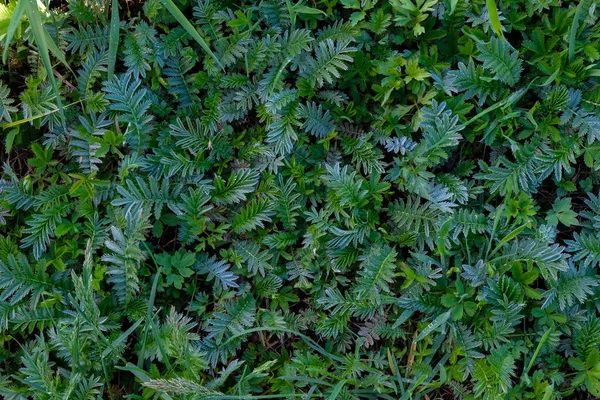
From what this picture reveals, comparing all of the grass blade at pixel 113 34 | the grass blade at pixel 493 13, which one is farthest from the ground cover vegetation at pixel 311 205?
the grass blade at pixel 493 13

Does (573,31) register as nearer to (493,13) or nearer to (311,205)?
(493,13)

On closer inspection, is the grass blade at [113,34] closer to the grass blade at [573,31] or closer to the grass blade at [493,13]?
the grass blade at [493,13]

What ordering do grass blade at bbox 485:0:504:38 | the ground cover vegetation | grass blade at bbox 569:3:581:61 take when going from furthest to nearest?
1. the ground cover vegetation
2. grass blade at bbox 569:3:581:61
3. grass blade at bbox 485:0:504:38

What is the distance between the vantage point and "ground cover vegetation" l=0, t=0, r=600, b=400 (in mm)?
2443

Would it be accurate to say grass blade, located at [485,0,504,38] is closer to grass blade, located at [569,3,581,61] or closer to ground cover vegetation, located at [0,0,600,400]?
ground cover vegetation, located at [0,0,600,400]

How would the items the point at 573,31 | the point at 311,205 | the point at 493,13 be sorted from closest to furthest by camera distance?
the point at 493,13, the point at 573,31, the point at 311,205

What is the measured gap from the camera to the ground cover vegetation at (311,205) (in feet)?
8.02

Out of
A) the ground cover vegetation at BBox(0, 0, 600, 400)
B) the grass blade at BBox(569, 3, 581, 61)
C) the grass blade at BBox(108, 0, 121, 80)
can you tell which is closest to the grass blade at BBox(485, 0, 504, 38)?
the ground cover vegetation at BBox(0, 0, 600, 400)

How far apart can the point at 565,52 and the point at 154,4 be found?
5.87 feet

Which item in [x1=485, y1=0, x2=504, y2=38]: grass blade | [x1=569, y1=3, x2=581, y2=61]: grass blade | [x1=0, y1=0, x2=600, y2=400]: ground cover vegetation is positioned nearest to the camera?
[x1=485, y1=0, x2=504, y2=38]: grass blade

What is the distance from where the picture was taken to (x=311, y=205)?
8.69 ft

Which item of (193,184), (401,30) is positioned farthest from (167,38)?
(401,30)

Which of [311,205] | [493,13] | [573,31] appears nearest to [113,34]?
[311,205]

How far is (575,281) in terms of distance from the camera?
243cm
